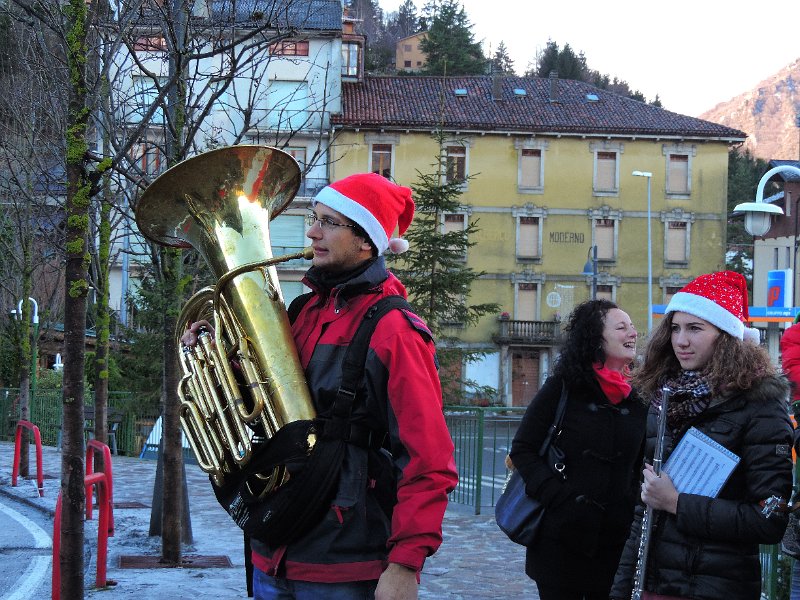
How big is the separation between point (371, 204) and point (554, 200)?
4961cm

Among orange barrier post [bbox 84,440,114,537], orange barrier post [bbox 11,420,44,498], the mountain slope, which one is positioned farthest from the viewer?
the mountain slope

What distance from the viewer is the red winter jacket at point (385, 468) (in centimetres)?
339

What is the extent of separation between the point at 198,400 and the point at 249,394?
0.22 m

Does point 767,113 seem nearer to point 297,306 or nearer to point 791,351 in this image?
point 791,351

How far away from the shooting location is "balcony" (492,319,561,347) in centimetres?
5147

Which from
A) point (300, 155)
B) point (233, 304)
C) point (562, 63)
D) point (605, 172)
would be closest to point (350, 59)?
point (300, 155)

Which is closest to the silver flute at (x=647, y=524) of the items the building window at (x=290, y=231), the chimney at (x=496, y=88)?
the building window at (x=290, y=231)

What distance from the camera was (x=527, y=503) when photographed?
4.96 meters

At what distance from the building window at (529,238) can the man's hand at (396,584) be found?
1956 inches

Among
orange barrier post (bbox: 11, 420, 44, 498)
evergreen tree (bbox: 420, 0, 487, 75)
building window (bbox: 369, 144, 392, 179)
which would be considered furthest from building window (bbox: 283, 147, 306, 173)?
evergreen tree (bbox: 420, 0, 487, 75)

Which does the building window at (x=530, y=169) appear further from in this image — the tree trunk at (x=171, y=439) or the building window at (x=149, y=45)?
the tree trunk at (x=171, y=439)

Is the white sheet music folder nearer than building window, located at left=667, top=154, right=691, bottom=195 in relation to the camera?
Yes

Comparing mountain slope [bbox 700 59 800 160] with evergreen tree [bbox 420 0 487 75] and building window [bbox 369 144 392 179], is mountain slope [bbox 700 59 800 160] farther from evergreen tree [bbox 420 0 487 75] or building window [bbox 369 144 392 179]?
building window [bbox 369 144 392 179]

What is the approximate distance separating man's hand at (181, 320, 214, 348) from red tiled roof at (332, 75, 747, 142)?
46870 mm
